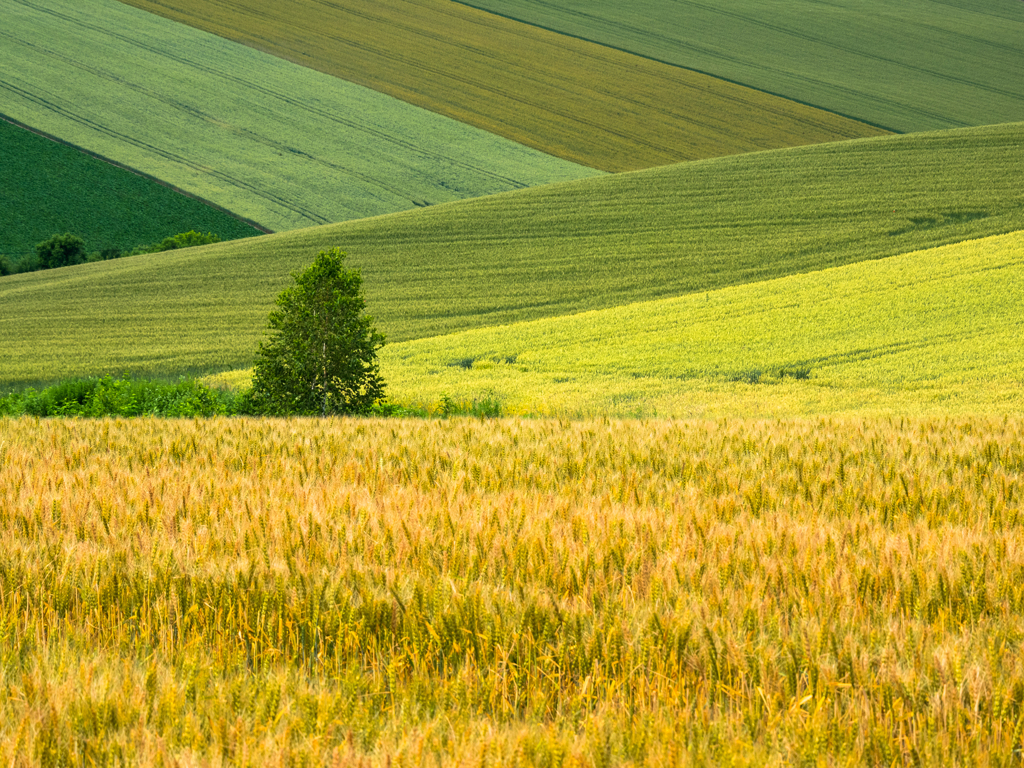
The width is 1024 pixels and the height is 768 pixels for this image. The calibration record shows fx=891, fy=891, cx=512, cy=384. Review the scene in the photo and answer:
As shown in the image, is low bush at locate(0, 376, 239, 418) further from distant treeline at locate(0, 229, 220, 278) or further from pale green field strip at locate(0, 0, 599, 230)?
pale green field strip at locate(0, 0, 599, 230)

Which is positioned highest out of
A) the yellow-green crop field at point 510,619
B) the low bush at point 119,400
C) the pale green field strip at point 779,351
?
the pale green field strip at point 779,351

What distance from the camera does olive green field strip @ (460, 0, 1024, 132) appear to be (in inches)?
2665

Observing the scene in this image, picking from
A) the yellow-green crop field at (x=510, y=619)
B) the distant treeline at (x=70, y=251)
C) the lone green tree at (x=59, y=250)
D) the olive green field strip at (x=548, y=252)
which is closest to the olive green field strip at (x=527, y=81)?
the olive green field strip at (x=548, y=252)

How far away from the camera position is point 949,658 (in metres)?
2.25

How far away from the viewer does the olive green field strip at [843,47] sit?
67.7 metres

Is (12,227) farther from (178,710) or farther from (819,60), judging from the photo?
(819,60)

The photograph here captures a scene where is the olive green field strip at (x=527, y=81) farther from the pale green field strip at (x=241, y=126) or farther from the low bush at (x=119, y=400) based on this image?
the low bush at (x=119, y=400)

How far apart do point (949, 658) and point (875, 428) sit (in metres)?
5.89

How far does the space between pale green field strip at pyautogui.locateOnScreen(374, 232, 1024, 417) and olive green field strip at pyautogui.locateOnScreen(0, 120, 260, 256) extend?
1175 inches

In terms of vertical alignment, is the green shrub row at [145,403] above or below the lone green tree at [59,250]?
below

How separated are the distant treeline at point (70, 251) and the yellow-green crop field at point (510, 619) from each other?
→ 45.7 m

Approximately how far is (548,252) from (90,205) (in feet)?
96.2

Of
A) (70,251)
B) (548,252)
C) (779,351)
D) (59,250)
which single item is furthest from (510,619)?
(70,251)

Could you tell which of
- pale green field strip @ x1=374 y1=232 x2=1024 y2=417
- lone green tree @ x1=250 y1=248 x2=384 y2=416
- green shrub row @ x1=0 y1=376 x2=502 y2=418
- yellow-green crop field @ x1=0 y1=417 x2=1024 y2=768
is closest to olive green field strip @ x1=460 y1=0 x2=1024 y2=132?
pale green field strip @ x1=374 y1=232 x2=1024 y2=417
